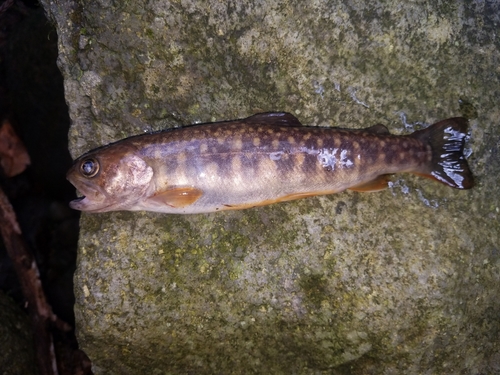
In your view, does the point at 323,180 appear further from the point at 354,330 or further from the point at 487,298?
the point at 487,298

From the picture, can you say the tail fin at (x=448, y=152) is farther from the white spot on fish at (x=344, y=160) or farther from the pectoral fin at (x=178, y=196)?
the pectoral fin at (x=178, y=196)

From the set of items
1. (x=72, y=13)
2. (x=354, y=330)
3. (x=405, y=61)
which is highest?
(x=72, y=13)

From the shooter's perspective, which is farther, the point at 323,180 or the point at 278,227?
the point at 278,227

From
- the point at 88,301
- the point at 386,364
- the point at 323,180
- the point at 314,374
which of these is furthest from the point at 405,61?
the point at 88,301

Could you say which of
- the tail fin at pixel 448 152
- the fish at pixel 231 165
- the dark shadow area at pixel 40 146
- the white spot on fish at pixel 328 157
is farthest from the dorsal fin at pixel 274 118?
the dark shadow area at pixel 40 146

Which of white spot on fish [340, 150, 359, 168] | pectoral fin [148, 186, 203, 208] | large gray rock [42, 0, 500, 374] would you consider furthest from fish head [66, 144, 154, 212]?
white spot on fish [340, 150, 359, 168]

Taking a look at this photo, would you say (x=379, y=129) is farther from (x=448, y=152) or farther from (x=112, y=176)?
(x=112, y=176)

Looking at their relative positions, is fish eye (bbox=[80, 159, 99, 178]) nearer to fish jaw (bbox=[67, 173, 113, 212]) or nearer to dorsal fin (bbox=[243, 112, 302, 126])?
fish jaw (bbox=[67, 173, 113, 212])
